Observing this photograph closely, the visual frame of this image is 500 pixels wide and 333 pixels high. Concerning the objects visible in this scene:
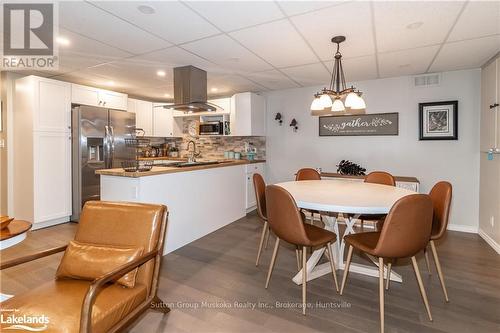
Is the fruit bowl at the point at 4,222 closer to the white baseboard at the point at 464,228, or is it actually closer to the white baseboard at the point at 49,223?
the white baseboard at the point at 49,223

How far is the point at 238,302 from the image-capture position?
2061 mm

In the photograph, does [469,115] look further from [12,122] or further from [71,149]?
[12,122]

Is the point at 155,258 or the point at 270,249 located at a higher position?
the point at 155,258

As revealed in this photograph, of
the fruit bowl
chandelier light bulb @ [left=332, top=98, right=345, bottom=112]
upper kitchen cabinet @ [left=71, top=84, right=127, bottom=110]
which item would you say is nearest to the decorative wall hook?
chandelier light bulb @ [left=332, top=98, right=345, bottom=112]

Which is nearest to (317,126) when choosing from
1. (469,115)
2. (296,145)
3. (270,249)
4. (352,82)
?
(296,145)

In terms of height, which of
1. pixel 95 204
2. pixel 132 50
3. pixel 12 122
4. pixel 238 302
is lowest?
pixel 238 302

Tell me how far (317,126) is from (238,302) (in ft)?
11.4

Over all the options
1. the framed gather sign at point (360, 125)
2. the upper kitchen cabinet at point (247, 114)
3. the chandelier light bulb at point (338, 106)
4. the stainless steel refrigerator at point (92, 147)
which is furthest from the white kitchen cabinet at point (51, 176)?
the framed gather sign at point (360, 125)

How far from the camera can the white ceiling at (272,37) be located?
6.82 feet

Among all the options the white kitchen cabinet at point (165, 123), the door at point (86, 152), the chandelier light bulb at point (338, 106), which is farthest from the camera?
the white kitchen cabinet at point (165, 123)

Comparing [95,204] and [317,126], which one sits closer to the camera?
[95,204]

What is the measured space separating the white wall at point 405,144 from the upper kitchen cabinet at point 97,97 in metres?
2.89

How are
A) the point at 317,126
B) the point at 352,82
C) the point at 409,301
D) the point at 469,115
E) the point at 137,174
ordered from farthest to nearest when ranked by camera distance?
1. the point at 317,126
2. the point at 352,82
3. the point at 469,115
4. the point at 137,174
5. the point at 409,301

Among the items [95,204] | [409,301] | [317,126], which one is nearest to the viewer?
[95,204]
